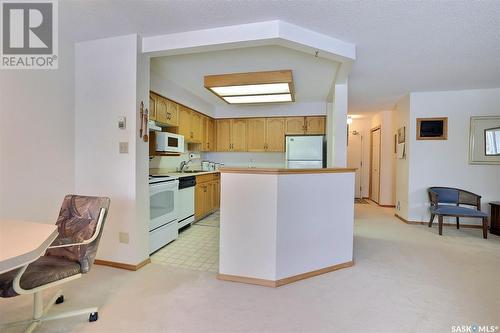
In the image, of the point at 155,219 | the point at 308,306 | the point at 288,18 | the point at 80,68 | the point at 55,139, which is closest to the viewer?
the point at 308,306

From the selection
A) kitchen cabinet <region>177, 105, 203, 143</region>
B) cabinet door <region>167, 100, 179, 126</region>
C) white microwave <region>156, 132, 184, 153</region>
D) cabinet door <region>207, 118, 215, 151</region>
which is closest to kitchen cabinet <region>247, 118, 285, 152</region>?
cabinet door <region>207, 118, 215, 151</region>

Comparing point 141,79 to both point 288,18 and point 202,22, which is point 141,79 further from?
point 288,18

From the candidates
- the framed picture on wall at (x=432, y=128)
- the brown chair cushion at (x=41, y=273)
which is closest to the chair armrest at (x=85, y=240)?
the brown chair cushion at (x=41, y=273)

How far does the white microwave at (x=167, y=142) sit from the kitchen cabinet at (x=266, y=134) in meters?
2.06

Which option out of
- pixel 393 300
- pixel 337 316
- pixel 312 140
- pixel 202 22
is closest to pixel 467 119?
pixel 312 140

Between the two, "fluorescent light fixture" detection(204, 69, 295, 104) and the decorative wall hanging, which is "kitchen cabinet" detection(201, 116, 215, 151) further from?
the decorative wall hanging

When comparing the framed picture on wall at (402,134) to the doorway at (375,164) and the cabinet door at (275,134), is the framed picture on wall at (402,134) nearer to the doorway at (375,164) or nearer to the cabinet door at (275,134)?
the doorway at (375,164)

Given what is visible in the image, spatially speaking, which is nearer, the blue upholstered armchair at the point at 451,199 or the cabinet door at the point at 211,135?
the blue upholstered armchair at the point at 451,199

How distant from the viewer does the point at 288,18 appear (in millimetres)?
2148

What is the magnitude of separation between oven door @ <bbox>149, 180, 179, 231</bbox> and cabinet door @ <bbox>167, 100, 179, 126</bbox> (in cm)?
110

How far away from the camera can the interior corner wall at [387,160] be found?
605 centimetres

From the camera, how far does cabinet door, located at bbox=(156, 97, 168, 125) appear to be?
3.69 meters

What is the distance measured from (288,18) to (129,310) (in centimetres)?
271

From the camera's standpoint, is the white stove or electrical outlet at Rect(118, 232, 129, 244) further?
the white stove
